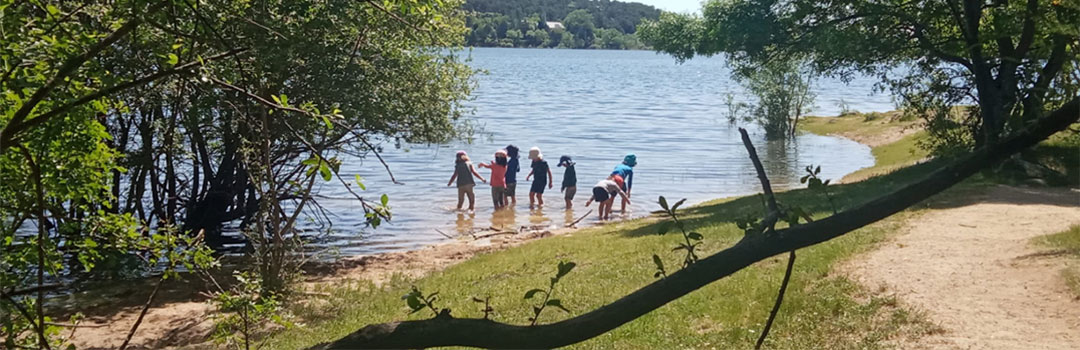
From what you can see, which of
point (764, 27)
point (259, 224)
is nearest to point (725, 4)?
point (764, 27)

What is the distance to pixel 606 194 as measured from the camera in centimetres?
2123

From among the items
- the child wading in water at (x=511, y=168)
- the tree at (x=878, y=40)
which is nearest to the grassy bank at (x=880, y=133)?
the tree at (x=878, y=40)

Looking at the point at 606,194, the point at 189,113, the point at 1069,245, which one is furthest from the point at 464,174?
the point at 1069,245

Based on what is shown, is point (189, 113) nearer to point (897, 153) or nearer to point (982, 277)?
point (982, 277)

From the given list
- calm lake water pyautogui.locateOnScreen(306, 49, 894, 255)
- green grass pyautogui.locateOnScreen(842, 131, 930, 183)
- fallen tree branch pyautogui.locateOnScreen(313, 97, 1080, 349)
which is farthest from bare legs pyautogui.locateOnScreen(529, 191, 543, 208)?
fallen tree branch pyautogui.locateOnScreen(313, 97, 1080, 349)

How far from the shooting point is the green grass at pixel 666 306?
8.14m

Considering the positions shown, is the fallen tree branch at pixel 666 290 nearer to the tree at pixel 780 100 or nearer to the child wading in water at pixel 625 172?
the child wading in water at pixel 625 172

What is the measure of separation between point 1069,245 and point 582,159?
984 inches

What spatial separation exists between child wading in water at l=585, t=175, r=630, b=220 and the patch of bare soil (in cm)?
142

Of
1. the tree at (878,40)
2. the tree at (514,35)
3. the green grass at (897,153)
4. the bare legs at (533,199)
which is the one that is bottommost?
the bare legs at (533,199)

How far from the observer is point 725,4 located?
20.8 m

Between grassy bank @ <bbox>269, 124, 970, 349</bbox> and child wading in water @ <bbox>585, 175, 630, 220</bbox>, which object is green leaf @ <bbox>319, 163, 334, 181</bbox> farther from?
child wading in water @ <bbox>585, 175, 630, 220</bbox>

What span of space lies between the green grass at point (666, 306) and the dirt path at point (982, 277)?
0.33 m

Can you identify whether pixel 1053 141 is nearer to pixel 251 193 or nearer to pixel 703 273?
pixel 251 193
